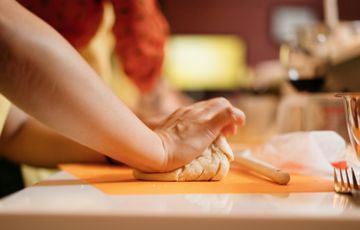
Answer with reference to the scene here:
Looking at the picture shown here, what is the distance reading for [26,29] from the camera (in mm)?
568

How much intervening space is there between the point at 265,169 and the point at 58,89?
322mm

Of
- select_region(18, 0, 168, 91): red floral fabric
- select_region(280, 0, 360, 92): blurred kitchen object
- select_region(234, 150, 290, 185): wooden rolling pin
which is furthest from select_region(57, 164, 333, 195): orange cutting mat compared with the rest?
select_region(280, 0, 360, 92): blurred kitchen object

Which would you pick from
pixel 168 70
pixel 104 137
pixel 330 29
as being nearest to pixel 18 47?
pixel 104 137

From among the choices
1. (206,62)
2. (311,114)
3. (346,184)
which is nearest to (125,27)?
(311,114)

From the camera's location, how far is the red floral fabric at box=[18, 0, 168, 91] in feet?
3.50

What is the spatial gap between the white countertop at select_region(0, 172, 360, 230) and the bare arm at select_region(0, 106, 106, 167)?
0.44 metres

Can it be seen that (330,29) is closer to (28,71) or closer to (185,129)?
(185,129)

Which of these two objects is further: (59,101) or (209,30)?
(209,30)

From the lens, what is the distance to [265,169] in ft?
2.36

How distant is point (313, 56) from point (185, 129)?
0.79 meters

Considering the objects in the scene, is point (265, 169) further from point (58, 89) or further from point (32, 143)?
point (32, 143)

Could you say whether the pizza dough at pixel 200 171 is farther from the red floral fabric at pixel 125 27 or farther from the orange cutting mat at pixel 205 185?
the red floral fabric at pixel 125 27

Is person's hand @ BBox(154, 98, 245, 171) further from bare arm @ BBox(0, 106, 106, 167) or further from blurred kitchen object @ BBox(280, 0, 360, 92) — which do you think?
blurred kitchen object @ BBox(280, 0, 360, 92)

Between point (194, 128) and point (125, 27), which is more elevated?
point (125, 27)
